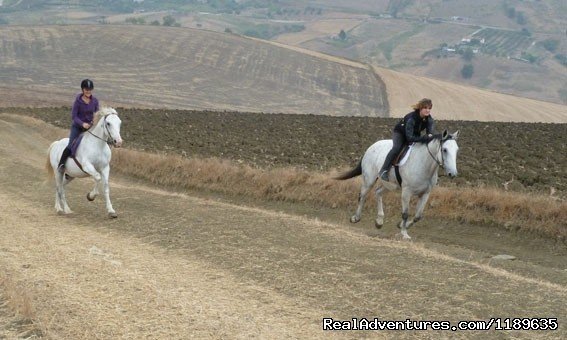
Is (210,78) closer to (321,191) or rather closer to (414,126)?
(321,191)

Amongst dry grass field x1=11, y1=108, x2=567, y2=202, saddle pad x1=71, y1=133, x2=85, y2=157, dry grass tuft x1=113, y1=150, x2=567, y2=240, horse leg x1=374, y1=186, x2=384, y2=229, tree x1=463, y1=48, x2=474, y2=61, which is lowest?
tree x1=463, y1=48, x2=474, y2=61

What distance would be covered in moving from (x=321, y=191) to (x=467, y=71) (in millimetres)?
174562

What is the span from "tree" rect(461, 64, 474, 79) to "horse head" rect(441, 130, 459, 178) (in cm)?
17850

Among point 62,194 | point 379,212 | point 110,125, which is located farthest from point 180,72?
point 379,212

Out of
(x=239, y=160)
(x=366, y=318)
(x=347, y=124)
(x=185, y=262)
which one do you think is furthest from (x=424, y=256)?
(x=347, y=124)

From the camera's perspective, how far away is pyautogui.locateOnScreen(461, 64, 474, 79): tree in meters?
182

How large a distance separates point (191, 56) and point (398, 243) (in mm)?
85216

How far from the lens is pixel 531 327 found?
25.1 ft

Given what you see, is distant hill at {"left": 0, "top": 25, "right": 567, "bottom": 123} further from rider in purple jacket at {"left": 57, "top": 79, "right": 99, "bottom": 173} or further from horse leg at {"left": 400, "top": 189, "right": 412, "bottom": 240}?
horse leg at {"left": 400, "top": 189, "right": 412, "bottom": 240}

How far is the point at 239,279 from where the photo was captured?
957cm

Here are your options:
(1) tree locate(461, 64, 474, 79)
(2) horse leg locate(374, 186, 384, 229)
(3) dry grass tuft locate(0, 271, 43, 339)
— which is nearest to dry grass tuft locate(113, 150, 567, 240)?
(2) horse leg locate(374, 186, 384, 229)

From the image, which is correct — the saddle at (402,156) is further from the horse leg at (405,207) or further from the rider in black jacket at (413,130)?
the horse leg at (405,207)

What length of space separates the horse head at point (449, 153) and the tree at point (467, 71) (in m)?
178

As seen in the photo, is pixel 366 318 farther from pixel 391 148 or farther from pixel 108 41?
pixel 108 41
